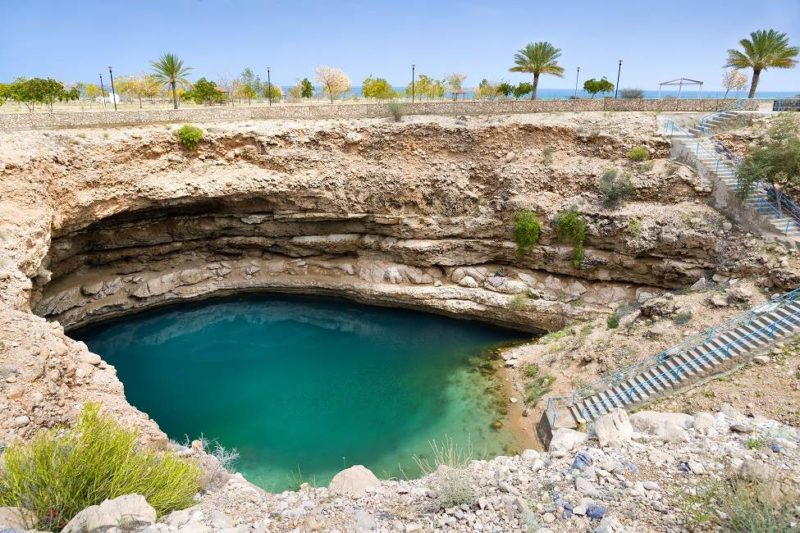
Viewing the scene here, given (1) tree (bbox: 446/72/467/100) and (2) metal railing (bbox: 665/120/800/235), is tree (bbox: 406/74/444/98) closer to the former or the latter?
(1) tree (bbox: 446/72/467/100)

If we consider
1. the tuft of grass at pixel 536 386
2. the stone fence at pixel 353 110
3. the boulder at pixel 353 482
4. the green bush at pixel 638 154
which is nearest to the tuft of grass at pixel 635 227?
the green bush at pixel 638 154

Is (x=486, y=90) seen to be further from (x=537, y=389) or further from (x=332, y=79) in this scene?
(x=537, y=389)

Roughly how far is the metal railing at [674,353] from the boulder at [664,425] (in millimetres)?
4009

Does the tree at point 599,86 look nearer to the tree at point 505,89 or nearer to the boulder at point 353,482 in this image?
the tree at point 505,89

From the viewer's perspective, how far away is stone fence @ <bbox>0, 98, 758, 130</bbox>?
84.2 feet

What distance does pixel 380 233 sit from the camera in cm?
2773

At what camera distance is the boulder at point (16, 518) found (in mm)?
6907

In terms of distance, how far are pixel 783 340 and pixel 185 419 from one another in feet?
68.3

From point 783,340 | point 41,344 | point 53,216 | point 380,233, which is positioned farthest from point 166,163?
point 783,340

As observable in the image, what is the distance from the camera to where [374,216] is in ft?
87.9

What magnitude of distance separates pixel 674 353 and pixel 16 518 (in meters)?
17.7

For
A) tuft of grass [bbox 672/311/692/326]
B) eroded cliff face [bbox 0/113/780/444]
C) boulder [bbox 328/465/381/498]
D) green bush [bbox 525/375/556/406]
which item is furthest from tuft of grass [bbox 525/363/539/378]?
boulder [bbox 328/465/381/498]

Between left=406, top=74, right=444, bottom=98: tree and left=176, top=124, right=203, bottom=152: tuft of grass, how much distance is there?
37.8 m

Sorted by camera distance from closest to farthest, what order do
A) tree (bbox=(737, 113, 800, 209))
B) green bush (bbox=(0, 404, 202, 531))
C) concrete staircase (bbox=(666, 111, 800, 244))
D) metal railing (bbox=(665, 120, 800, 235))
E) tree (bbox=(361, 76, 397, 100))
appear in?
green bush (bbox=(0, 404, 202, 531))
tree (bbox=(737, 113, 800, 209))
concrete staircase (bbox=(666, 111, 800, 244))
metal railing (bbox=(665, 120, 800, 235))
tree (bbox=(361, 76, 397, 100))
